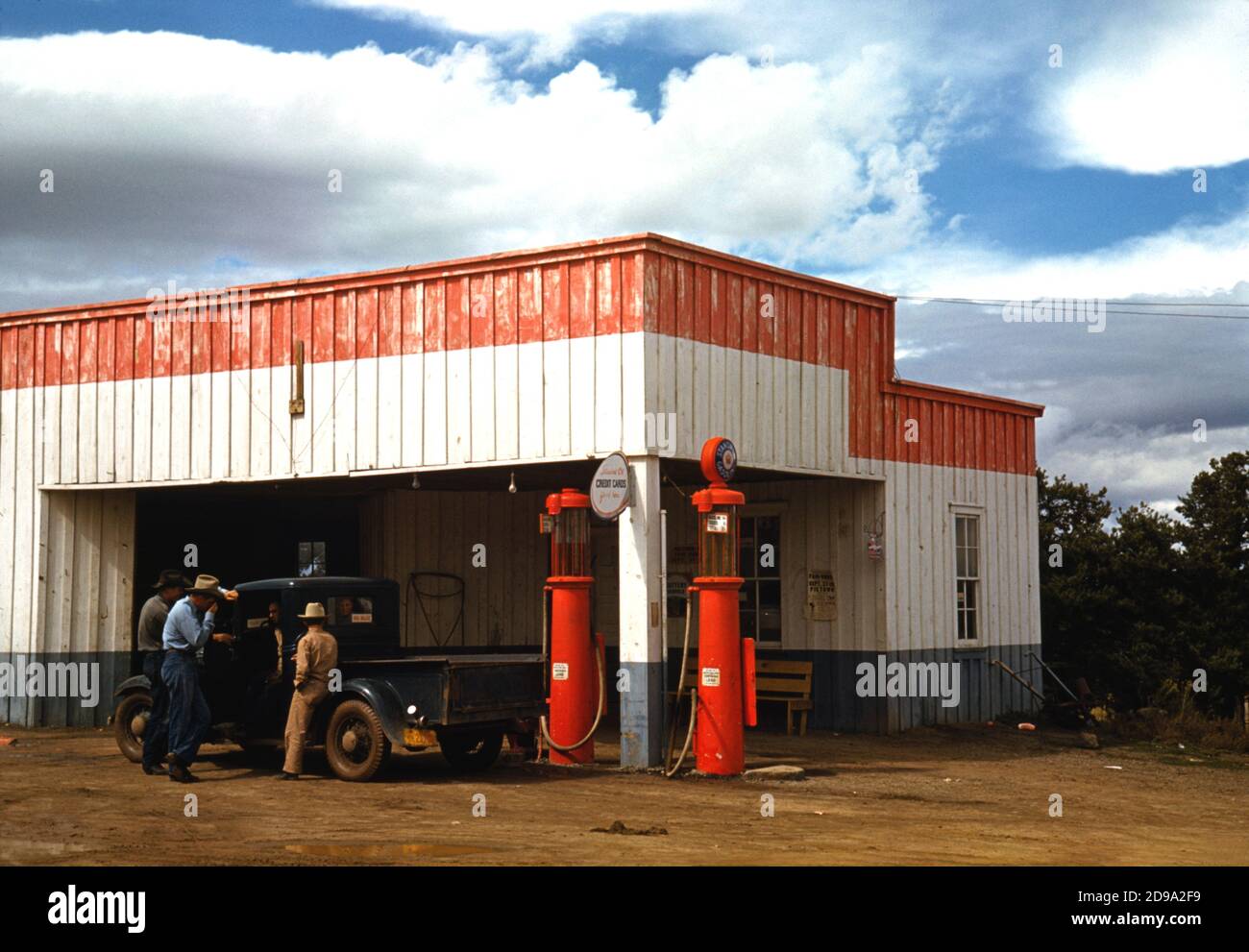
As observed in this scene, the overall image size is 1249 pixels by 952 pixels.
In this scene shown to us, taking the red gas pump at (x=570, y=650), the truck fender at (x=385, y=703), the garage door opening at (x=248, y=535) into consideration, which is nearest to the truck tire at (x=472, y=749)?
the red gas pump at (x=570, y=650)

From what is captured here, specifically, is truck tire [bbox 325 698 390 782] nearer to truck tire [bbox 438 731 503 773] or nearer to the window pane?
truck tire [bbox 438 731 503 773]

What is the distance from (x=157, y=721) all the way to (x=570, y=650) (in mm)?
4189

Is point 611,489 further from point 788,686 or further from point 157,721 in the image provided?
point 788,686

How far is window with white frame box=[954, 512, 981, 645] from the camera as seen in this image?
21406 millimetres

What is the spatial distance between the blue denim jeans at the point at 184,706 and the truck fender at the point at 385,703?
4.98 ft

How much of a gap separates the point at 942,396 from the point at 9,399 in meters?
13.3

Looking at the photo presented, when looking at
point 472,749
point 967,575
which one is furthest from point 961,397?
point 472,749

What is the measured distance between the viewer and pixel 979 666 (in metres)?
21.7

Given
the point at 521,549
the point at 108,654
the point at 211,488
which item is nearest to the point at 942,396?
the point at 521,549

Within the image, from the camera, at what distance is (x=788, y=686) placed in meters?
19.9

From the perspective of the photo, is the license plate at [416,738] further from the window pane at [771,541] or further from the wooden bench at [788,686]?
the window pane at [771,541]

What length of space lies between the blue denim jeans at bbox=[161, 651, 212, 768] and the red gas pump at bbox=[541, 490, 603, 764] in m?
3.53

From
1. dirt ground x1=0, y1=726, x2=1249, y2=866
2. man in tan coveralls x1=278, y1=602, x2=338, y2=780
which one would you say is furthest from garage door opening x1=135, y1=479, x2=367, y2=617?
man in tan coveralls x1=278, y1=602, x2=338, y2=780

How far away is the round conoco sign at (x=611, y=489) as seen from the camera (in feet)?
49.6
